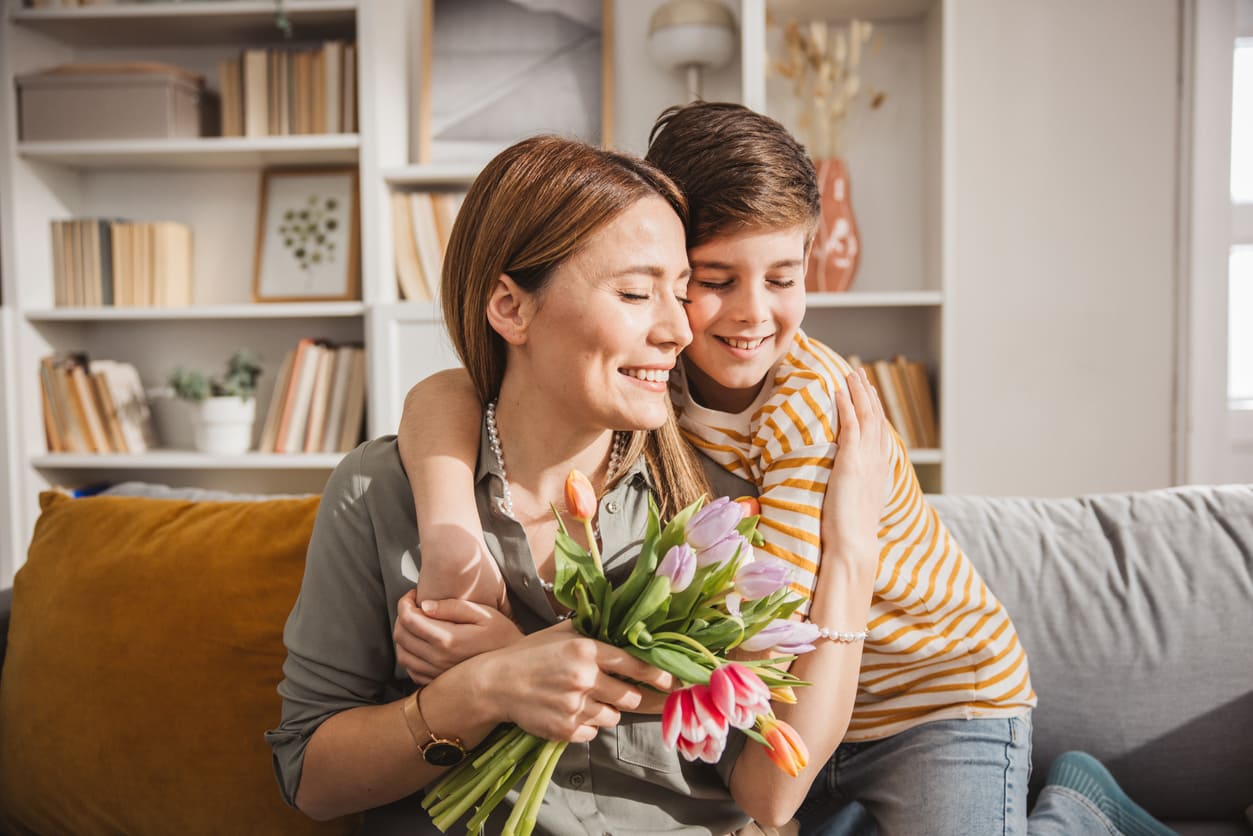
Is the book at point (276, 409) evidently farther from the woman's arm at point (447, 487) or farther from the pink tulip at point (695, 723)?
the pink tulip at point (695, 723)

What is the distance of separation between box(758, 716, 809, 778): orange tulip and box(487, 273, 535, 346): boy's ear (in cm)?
50

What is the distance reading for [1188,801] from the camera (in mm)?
1496

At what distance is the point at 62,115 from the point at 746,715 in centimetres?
295

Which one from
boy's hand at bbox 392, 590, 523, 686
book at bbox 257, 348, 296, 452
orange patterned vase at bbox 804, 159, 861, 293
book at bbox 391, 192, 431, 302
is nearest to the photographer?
boy's hand at bbox 392, 590, 523, 686

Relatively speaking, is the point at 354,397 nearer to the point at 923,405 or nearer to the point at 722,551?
the point at 923,405

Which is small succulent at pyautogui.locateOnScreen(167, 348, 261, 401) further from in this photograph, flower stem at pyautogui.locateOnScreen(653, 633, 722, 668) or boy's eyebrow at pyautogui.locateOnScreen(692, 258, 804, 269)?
flower stem at pyautogui.locateOnScreen(653, 633, 722, 668)

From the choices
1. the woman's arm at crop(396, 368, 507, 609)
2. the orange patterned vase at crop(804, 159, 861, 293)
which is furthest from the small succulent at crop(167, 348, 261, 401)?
the woman's arm at crop(396, 368, 507, 609)

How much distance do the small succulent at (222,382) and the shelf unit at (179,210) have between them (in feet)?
0.51

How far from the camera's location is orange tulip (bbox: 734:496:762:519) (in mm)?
918

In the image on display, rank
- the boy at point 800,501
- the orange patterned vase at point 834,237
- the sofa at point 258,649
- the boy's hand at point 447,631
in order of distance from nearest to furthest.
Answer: the boy's hand at point 447,631
the boy at point 800,501
the sofa at point 258,649
the orange patterned vase at point 834,237

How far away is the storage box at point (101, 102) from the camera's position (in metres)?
2.85

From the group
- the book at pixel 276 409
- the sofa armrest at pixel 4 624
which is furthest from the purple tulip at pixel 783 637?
the book at pixel 276 409

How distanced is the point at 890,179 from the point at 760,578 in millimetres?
2431

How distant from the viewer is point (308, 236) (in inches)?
121
